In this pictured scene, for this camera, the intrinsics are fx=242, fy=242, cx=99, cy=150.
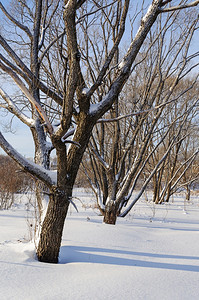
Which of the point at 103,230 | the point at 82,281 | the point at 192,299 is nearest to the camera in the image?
the point at 192,299

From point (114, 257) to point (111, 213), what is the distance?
2475 mm

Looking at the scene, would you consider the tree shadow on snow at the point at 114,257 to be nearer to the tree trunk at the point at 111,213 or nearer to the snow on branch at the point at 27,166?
the snow on branch at the point at 27,166

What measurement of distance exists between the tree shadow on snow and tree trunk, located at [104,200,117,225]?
2189 millimetres

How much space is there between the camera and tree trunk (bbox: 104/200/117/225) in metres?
5.00

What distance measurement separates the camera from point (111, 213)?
16.5ft

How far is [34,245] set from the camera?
255cm

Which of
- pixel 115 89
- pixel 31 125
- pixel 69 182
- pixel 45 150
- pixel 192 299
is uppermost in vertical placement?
pixel 115 89

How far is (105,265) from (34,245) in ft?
2.62

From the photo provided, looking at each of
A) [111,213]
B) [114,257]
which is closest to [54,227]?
[114,257]

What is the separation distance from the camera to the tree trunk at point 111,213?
4996 millimetres

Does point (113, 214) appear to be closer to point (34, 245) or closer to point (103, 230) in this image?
point (103, 230)

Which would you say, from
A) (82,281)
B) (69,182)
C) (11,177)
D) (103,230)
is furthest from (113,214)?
(11,177)

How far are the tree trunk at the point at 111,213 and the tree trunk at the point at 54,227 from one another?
272 centimetres

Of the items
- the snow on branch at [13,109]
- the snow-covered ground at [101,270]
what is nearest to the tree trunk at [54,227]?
the snow-covered ground at [101,270]
